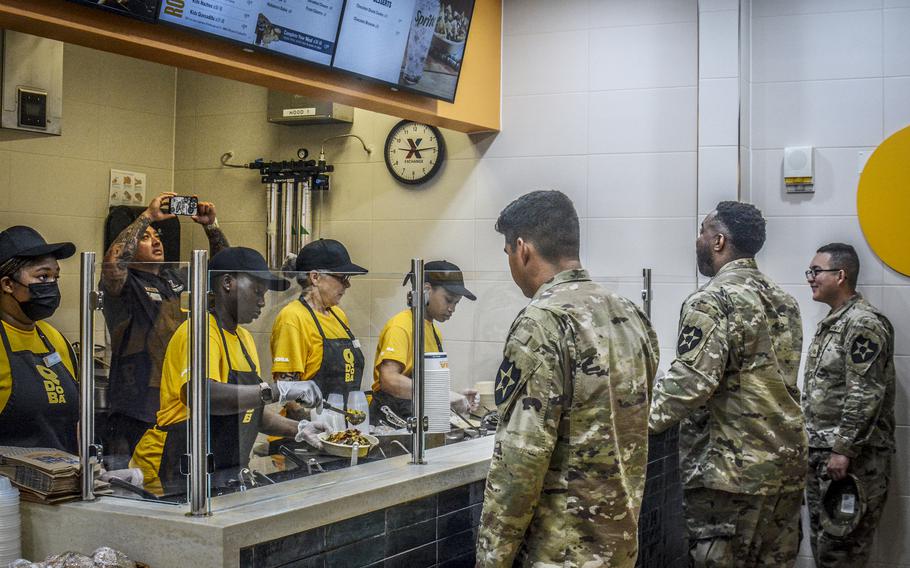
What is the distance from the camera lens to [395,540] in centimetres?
294

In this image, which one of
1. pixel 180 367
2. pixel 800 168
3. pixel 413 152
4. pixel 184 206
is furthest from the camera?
pixel 413 152

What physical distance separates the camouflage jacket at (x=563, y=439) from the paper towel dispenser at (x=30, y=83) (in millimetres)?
3759

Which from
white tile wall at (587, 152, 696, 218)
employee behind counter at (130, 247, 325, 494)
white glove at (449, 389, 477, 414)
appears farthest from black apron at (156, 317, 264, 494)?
white tile wall at (587, 152, 696, 218)

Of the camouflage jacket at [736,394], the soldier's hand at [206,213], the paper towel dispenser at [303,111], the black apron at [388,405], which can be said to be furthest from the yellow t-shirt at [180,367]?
A: the paper towel dispenser at [303,111]

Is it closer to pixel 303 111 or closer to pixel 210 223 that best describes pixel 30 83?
pixel 210 223

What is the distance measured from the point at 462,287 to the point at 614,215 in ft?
7.99

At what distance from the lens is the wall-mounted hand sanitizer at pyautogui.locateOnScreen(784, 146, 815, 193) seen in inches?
225

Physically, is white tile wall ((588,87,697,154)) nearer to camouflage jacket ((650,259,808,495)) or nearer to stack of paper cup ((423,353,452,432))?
camouflage jacket ((650,259,808,495))

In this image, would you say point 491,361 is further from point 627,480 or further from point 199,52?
point 199,52

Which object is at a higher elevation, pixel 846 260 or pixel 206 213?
pixel 206 213

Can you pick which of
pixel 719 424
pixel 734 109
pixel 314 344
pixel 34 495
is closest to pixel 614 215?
pixel 734 109

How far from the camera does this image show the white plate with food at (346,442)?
2.95m

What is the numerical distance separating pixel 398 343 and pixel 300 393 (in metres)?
0.52

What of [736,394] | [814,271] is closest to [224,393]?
[736,394]
